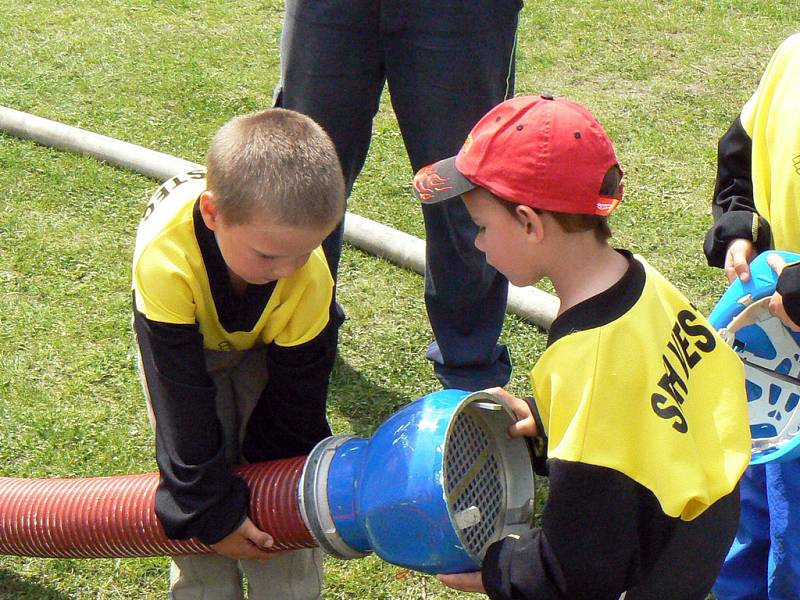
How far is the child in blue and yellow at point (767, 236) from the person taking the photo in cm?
283

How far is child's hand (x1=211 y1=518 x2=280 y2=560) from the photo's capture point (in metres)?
2.72

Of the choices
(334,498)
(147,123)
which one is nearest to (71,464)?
(334,498)

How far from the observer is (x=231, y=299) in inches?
105

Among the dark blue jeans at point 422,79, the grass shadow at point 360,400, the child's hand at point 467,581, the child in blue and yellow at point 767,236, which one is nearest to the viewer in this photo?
the child's hand at point 467,581

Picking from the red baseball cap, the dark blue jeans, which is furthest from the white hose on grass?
the red baseball cap

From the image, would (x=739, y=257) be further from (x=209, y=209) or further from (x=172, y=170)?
(x=172, y=170)

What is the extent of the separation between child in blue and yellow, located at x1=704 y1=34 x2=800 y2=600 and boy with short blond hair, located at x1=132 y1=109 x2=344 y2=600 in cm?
121

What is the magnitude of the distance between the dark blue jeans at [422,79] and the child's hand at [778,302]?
1.13m

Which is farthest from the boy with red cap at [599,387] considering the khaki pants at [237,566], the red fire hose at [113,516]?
the khaki pants at [237,566]

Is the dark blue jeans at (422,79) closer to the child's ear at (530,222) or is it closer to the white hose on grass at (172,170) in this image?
the white hose on grass at (172,170)

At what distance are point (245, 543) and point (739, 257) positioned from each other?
1627 mm

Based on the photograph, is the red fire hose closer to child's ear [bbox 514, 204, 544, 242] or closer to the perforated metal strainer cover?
the perforated metal strainer cover

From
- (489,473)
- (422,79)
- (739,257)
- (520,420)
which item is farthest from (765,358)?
(422,79)

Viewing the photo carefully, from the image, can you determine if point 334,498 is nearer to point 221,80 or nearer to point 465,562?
point 465,562
